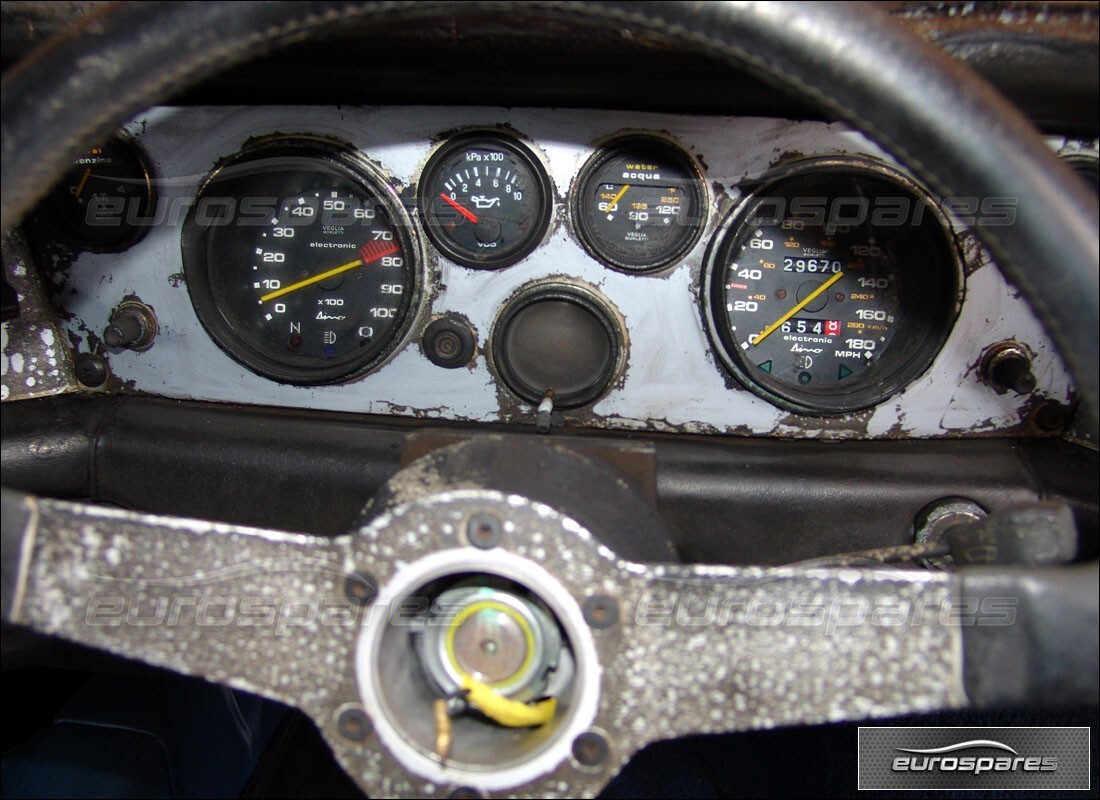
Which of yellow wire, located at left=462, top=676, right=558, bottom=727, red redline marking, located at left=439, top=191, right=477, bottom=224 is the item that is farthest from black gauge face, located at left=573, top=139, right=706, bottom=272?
yellow wire, located at left=462, top=676, right=558, bottom=727

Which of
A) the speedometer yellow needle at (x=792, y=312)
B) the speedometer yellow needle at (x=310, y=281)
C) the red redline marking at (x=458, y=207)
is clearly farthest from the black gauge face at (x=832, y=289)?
the speedometer yellow needle at (x=310, y=281)

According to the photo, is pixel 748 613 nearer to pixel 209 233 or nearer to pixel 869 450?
pixel 869 450

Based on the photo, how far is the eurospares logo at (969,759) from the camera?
2012 mm

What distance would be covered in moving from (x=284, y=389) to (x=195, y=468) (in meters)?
0.33

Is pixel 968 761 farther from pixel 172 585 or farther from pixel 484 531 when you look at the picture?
pixel 172 585

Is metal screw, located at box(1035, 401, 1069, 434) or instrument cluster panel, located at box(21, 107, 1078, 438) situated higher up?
instrument cluster panel, located at box(21, 107, 1078, 438)

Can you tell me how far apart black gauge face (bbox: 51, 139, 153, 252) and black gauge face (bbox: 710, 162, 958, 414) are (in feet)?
4.80

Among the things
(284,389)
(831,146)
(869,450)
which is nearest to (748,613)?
(869,450)

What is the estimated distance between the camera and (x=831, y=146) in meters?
1.97

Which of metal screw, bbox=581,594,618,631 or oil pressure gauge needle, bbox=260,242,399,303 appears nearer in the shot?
metal screw, bbox=581,594,618,631

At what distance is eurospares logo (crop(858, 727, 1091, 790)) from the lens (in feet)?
6.60

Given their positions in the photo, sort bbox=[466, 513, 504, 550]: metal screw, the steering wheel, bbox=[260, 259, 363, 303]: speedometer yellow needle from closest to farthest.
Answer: the steering wheel → bbox=[466, 513, 504, 550]: metal screw → bbox=[260, 259, 363, 303]: speedometer yellow needle

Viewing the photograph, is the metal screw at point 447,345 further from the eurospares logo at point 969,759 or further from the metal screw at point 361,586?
the eurospares logo at point 969,759

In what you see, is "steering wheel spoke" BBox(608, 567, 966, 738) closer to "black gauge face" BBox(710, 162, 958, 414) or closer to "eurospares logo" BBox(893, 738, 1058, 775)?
"black gauge face" BBox(710, 162, 958, 414)
